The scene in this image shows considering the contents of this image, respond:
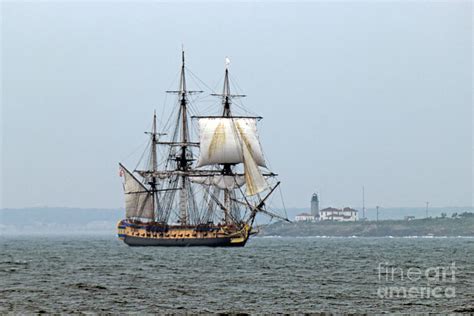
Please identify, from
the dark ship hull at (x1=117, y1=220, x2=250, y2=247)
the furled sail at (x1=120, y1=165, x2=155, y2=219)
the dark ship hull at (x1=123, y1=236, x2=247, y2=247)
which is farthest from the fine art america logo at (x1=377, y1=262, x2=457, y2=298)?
the furled sail at (x1=120, y1=165, x2=155, y2=219)

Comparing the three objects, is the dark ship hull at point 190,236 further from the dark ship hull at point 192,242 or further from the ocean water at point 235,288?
the ocean water at point 235,288

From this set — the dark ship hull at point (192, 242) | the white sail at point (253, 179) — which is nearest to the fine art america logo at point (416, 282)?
the white sail at point (253, 179)

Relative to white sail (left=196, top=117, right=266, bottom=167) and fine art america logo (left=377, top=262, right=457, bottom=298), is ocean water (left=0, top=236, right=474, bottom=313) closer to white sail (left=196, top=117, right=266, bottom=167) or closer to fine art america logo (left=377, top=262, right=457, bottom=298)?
fine art america logo (left=377, top=262, right=457, bottom=298)

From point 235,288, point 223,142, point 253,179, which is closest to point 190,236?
point 253,179

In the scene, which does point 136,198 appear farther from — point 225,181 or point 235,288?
point 235,288

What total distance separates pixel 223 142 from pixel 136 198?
2064cm

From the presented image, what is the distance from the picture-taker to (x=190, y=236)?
15050 centimetres

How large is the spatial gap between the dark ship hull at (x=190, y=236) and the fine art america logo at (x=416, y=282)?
62.2 metres

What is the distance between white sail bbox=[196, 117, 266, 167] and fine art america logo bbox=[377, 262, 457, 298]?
68.5 meters

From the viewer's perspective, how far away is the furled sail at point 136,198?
163625 mm

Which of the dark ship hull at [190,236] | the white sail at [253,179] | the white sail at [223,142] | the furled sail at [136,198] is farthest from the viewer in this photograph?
the furled sail at [136,198]

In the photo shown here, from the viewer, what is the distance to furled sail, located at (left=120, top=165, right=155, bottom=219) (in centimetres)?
16362

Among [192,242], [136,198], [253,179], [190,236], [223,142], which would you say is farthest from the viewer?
[136,198]

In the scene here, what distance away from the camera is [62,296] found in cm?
5788
